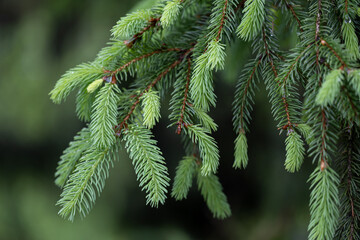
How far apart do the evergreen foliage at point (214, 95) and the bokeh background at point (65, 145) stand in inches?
43.4

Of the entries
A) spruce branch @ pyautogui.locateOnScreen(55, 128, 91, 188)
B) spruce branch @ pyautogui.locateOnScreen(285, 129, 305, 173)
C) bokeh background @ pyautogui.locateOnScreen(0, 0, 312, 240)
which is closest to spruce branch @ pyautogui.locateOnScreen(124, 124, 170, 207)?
spruce branch @ pyautogui.locateOnScreen(55, 128, 91, 188)

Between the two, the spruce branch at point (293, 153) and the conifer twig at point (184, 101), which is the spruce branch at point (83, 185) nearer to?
the conifer twig at point (184, 101)

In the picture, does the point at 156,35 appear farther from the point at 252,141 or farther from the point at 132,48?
the point at 252,141

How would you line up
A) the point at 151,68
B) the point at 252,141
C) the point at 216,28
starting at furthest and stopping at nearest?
the point at 252,141, the point at 151,68, the point at 216,28

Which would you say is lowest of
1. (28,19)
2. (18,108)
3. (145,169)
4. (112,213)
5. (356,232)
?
(112,213)

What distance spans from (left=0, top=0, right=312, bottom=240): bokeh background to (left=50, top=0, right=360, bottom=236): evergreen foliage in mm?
1101

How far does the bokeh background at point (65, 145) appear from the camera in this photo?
204 cm

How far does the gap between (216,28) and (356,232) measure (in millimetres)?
551

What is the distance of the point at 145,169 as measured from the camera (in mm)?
735

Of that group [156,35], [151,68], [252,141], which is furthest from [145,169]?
[252,141]

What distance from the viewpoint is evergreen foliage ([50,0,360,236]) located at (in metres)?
0.65

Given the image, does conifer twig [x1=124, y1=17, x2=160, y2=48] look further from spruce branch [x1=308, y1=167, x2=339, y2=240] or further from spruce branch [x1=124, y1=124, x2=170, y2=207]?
spruce branch [x1=308, y1=167, x2=339, y2=240]

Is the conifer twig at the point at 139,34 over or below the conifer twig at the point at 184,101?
over

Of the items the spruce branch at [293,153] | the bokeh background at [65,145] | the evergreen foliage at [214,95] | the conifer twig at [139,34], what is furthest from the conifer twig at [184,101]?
the bokeh background at [65,145]
